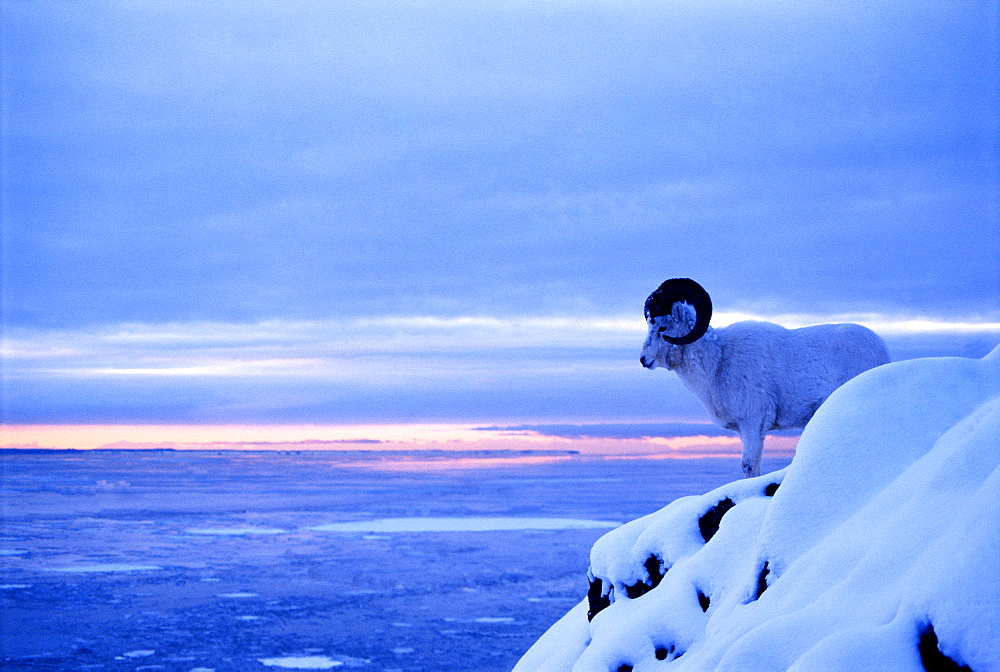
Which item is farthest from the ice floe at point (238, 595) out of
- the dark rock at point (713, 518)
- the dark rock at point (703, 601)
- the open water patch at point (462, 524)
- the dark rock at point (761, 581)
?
the dark rock at point (761, 581)

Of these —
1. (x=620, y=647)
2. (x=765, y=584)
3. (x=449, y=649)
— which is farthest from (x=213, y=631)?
(x=765, y=584)

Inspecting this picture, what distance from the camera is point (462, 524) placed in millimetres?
21297

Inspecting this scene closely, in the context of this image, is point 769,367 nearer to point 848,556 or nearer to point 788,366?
point 788,366

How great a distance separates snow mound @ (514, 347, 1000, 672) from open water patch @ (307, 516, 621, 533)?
49.5 ft

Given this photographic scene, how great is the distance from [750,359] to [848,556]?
21.8 ft

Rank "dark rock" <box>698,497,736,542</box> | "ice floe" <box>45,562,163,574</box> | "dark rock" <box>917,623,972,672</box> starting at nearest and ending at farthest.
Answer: "dark rock" <box>917,623,972,672</box> → "dark rock" <box>698,497,736,542</box> → "ice floe" <box>45,562,163,574</box>

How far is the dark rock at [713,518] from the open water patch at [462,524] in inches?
600

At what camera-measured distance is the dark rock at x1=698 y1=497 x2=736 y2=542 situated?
195 inches

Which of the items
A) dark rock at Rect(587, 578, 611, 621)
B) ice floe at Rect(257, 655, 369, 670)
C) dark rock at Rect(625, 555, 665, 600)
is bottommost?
ice floe at Rect(257, 655, 369, 670)

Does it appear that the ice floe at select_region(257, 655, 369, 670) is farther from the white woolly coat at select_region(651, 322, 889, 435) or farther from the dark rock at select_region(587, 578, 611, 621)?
the white woolly coat at select_region(651, 322, 889, 435)

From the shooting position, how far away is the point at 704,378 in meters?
9.52

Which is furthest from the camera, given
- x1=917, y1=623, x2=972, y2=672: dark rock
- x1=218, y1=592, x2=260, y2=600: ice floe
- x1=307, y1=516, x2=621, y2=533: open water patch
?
x1=307, y1=516, x2=621, y2=533: open water patch

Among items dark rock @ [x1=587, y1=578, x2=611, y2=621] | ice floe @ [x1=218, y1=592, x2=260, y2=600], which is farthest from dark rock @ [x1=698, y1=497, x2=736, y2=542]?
ice floe @ [x1=218, y1=592, x2=260, y2=600]

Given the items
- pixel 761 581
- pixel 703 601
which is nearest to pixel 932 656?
pixel 761 581
